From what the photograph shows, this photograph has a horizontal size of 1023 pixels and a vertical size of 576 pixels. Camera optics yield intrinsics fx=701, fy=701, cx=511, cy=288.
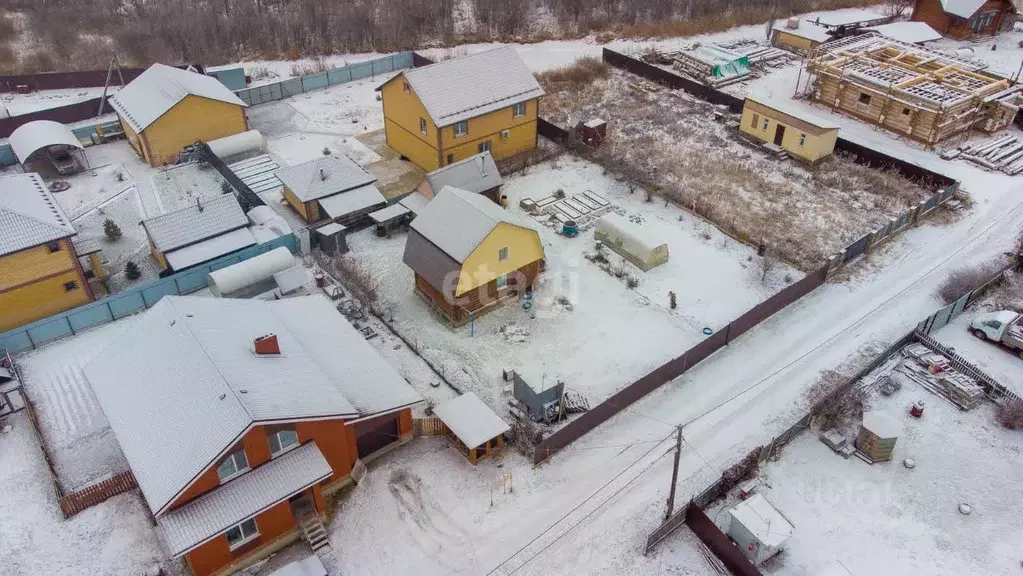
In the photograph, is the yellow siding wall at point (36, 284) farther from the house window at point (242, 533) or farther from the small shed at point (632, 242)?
the small shed at point (632, 242)

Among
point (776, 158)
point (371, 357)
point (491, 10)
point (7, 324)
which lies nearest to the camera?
point (371, 357)

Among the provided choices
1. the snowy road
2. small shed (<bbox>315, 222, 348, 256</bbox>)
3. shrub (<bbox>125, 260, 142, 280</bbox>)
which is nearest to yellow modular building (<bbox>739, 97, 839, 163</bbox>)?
the snowy road

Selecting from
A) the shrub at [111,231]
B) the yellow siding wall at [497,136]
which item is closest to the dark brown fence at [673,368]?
the yellow siding wall at [497,136]

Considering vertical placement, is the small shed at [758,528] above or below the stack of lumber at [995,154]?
below

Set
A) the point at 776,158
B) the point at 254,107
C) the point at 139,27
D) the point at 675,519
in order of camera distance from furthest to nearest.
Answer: the point at 139,27 → the point at 254,107 → the point at 776,158 → the point at 675,519

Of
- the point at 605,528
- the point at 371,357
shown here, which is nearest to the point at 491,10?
the point at 371,357

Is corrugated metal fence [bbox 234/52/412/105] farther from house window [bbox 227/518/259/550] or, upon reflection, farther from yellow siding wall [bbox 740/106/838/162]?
house window [bbox 227/518/259/550]

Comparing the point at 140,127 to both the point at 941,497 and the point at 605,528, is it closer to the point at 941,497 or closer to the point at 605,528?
the point at 605,528
